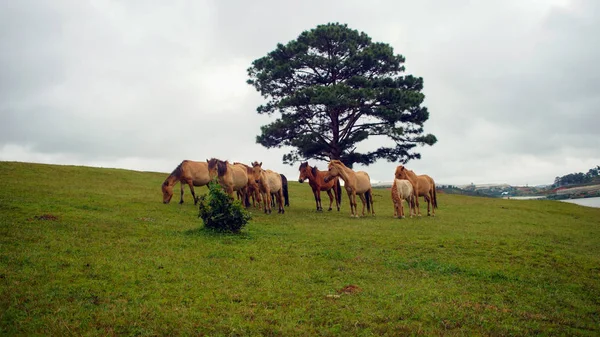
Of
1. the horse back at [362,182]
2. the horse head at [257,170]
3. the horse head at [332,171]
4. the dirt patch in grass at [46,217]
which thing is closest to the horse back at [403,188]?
the horse back at [362,182]

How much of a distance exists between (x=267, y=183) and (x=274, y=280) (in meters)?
11.4

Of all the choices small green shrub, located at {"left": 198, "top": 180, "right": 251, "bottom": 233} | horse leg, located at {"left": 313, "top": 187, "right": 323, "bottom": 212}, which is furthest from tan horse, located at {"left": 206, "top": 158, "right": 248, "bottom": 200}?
small green shrub, located at {"left": 198, "top": 180, "right": 251, "bottom": 233}

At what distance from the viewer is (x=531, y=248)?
10.7 metres

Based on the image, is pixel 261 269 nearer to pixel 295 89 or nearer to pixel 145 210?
pixel 145 210

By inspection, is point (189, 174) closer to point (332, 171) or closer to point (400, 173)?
point (332, 171)

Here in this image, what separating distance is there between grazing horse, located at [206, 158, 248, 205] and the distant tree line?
241ft

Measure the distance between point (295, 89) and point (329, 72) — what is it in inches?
113

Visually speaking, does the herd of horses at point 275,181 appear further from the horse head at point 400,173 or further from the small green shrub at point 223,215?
the small green shrub at point 223,215

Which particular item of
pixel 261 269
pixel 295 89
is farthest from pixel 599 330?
pixel 295 89

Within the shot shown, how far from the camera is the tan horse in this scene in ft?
57.7

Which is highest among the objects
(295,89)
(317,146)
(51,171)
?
(295,89)

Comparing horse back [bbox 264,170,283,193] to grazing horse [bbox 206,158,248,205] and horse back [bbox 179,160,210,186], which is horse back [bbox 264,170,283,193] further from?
horse back [bbox 179,160,210,186]

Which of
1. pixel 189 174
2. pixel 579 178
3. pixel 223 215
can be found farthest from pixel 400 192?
pixel 579 178

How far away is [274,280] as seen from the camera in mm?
7230
